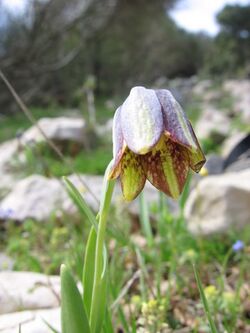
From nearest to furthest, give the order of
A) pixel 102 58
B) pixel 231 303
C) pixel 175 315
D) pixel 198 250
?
pixel 231 303, pixel 175 315, pixel 198 250, pixel 102 58

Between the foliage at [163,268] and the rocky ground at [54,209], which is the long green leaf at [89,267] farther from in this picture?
the foliage at [163,268]

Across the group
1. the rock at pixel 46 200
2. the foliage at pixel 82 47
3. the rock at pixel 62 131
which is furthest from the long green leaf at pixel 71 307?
the foliage at pixel 82 47

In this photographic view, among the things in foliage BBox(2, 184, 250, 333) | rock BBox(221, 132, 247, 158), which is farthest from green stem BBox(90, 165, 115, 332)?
rock BBox(221, 132, 247, 158)

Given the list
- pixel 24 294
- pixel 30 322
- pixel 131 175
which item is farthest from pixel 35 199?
pixel 131 175

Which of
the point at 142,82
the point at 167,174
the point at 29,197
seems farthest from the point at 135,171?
the point at 142,82

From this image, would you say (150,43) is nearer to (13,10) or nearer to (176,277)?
(13,10)

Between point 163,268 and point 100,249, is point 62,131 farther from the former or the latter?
point 100,249
